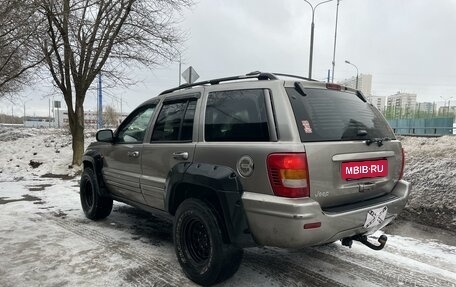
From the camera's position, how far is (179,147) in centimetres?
383

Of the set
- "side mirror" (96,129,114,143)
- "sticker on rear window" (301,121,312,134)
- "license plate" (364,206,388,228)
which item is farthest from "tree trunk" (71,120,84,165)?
"license plate" (364,206,388,228)

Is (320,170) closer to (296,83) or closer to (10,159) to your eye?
(296,83)

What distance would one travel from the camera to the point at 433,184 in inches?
268

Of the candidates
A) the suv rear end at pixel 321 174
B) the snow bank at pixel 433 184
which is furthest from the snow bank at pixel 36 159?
the suv rear end at pixel 321 174

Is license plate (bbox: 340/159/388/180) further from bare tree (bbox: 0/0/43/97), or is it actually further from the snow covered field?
bare tree (bbox: 0/0/43/97)

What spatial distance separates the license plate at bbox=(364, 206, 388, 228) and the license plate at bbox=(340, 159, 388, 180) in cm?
30

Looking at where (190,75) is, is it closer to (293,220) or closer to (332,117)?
(332,117)

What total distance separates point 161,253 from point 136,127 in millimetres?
1615

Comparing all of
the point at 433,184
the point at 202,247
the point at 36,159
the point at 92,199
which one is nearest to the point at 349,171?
the point at 202,247

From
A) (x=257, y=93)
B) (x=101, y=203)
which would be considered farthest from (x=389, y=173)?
(x=101, y=203)

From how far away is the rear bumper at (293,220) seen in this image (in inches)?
110

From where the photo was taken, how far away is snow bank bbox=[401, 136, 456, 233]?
5.91 m

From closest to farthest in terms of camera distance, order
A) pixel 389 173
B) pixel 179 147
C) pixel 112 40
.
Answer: pixel 389 173 < pixel 179 147 < pixel 112 40

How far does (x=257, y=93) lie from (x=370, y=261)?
230cm
